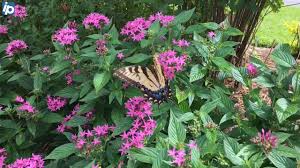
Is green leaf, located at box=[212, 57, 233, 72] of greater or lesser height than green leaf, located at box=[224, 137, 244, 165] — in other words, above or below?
above

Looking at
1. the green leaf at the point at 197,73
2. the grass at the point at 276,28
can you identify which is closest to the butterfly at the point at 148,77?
the green leaf at the point at 197,73

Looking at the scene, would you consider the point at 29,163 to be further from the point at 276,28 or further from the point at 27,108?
the point at 276,28

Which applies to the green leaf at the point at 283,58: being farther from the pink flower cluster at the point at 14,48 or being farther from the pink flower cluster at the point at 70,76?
the pink flower cluster at the point at 14,48

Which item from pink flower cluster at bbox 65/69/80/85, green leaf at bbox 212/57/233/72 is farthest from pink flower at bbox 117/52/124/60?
green leaf at bbox 212/57/233/72

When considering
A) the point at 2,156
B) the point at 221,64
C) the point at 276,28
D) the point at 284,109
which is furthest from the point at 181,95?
the point at 276,28

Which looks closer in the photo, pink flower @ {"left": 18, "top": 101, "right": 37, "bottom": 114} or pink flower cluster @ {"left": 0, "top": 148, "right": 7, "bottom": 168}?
pink flower cluster @ {"left": 0, "top": 148, "right": 7, "bottom": 168}

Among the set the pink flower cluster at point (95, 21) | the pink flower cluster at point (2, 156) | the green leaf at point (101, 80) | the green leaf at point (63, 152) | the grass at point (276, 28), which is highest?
the pink flower cluster at point (95, 21)

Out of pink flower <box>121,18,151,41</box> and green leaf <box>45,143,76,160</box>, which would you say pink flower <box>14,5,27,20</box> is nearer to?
pink flower <box>121,18,151,41</box>
